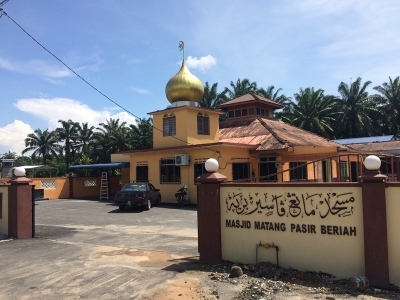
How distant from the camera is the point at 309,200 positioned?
20.9ft

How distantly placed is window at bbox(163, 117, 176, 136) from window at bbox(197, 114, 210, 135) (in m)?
1.53

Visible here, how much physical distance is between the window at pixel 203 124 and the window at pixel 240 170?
370 cm

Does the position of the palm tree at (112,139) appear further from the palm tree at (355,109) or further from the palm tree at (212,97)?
the palm tree at (355,109)

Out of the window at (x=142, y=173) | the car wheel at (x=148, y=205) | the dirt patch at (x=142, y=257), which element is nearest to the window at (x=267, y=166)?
the car wheel at (x=148, y=205)

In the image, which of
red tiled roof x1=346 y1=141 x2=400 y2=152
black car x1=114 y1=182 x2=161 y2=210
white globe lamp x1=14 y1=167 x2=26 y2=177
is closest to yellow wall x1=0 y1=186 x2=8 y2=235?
white globe lamp x1=14 y1=167 x2=26 y2=177

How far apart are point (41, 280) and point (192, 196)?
13.7 m

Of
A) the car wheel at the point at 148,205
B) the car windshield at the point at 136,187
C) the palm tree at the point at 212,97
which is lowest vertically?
the car wheel at the point at 148,205

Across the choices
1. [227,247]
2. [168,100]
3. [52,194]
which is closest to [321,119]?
[168,100]

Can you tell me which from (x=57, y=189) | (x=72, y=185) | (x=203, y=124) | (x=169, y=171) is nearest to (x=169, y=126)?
(x=203, y=124)

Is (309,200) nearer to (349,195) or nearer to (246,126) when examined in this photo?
(349,195)

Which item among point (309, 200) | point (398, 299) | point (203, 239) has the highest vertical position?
point (309, 200)

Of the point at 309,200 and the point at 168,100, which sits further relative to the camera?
the point at 168,100

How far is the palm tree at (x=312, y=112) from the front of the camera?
124ft

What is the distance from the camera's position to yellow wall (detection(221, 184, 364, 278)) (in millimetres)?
5922
